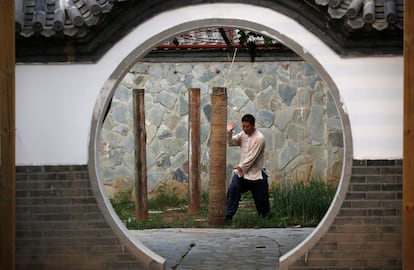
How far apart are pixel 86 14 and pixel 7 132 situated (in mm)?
1550

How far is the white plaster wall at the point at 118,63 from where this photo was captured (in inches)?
337

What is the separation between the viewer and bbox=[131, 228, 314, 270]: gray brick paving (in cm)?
1005

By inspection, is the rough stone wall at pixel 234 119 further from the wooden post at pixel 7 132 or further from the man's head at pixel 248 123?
the wooden post at pixel 7 132

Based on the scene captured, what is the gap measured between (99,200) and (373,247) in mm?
2542

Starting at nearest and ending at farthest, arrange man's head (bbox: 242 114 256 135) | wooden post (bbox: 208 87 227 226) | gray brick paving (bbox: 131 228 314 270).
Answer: gray brick paving (bbox: 131 228 314 270) < wooden post (bbox: 208 87 227 226) < man's head (bbox: 242 114 256 135)

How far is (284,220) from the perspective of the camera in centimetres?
1305

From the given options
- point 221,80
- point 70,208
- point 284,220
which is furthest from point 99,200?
point 221,80

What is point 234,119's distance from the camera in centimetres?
1502

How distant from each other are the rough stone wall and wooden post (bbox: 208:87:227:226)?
2.18 meters

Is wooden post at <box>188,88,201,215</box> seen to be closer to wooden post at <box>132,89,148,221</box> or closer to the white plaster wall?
wooden post at <box>132,89,148,221</box>

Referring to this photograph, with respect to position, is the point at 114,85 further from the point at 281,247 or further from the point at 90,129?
the point at 281,247

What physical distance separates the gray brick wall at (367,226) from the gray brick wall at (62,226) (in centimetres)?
175

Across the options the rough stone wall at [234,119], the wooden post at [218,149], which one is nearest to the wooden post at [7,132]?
the wooden post at [218,149]

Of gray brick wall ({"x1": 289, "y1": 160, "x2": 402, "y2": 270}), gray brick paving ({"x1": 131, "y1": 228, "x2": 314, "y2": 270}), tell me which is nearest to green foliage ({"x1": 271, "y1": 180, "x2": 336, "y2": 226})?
gray brick paving ({"x1": 131, "y1": 228, "x2": 314, "y2": 270})
